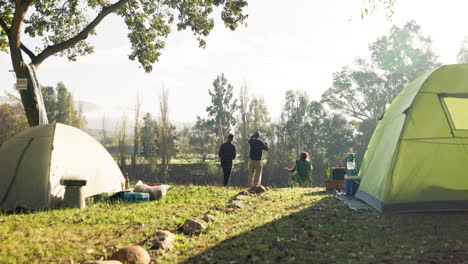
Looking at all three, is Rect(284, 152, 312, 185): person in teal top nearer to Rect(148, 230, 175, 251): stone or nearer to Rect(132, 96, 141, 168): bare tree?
Rect(148, 230, 175, 251): stone

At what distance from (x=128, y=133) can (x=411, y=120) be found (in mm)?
30771

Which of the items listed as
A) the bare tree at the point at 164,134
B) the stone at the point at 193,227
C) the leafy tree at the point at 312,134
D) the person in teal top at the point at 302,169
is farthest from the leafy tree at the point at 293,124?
the stone at the point at 193,227

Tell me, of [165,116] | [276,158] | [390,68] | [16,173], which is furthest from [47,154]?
[390,68]

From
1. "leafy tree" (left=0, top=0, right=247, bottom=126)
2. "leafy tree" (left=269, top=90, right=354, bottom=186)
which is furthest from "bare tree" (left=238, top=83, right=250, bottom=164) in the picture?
"leafy tree" (left=0, top=0, right=247, bottom=126)

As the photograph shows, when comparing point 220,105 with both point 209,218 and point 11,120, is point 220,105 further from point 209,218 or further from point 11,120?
point 209,218

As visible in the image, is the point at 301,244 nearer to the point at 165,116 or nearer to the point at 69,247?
the point at 69,247

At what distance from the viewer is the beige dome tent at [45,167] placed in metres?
8.77

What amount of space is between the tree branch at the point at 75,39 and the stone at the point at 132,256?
33.7ft

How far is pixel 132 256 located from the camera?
16.2 feet

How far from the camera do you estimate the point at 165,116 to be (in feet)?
117

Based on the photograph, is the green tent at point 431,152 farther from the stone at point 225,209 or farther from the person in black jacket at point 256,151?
the person in black jacket at point 256,151

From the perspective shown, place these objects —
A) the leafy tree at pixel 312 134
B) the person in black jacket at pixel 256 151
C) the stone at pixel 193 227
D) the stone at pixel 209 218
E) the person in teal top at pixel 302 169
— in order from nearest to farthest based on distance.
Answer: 1. the stone at pixel 193 227
2. the stone at pixel 209 218
3. the person in black jacket at pixel 256 151
4. the person in teal top at pixel 302 169
5. the leafy tree at pixel 312 134

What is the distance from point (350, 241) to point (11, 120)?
47.1 meters

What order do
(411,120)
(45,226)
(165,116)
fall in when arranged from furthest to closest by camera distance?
(165,116) → (411,120) → (45,226)
